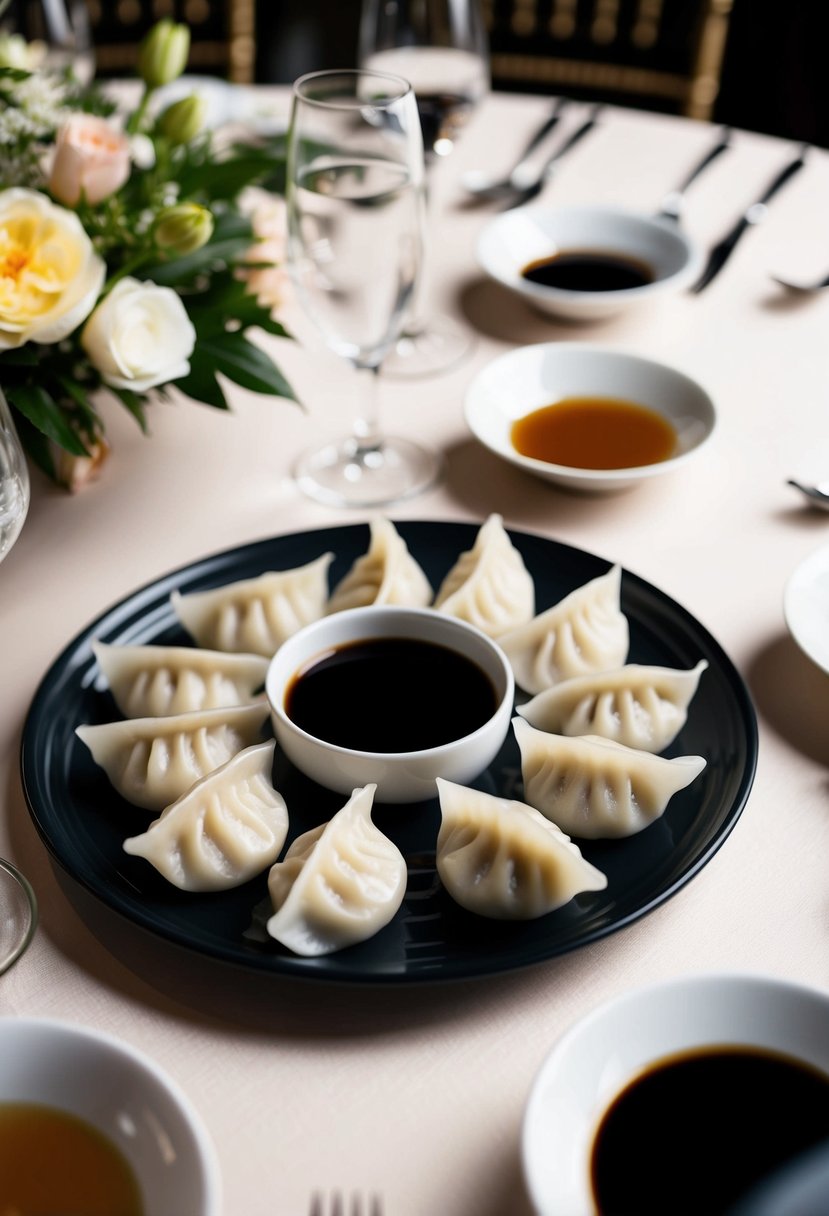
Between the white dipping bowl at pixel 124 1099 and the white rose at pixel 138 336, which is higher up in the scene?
the white rose at pixel 138 336

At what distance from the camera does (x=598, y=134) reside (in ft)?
6.31

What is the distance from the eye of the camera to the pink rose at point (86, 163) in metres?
1.11

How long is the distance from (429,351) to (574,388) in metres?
0.20

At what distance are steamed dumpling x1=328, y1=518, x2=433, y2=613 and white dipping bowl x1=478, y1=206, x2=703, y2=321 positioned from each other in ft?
1.76

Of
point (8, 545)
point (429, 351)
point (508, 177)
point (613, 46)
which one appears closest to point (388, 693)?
point (8, 545)

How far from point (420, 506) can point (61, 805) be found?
1.63 feet

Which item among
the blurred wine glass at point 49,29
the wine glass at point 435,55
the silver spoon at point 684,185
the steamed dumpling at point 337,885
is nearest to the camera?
the steamed dumpling at point 337,885

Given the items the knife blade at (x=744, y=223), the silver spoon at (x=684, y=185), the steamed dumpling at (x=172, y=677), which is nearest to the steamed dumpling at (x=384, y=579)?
the steamed dumpling at (x=172, y=677)

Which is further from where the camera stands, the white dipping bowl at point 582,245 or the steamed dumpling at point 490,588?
the white dipping bowl at point 582,245

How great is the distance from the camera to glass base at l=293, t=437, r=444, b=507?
1219mm

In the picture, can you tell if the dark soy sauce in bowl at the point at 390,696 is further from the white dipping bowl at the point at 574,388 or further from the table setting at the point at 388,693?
the white dipping bowl at the point at 574,388

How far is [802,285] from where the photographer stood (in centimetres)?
152

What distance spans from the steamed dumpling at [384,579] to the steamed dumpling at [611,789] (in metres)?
0.21

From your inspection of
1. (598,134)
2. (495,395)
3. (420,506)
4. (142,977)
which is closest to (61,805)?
(142,977)
